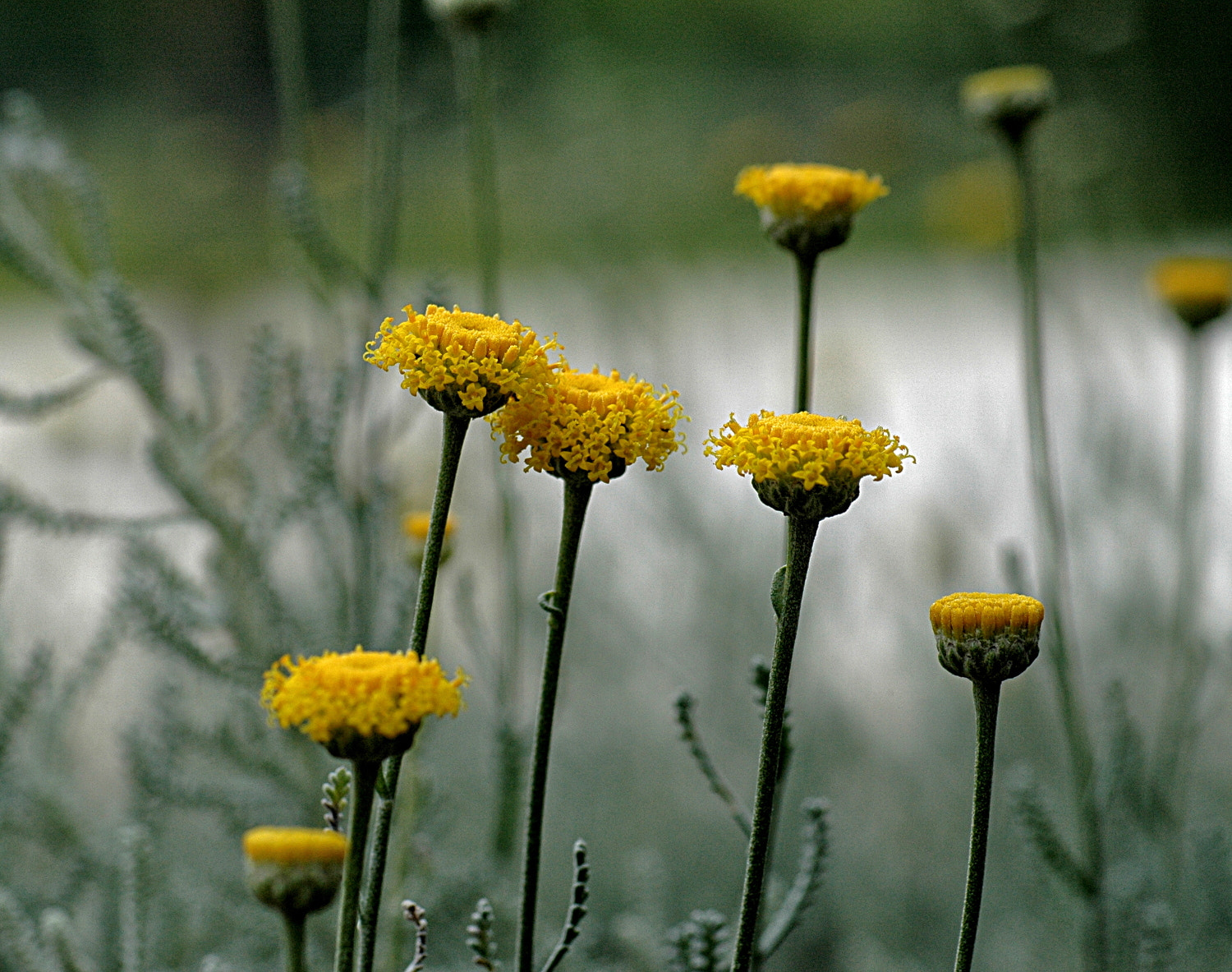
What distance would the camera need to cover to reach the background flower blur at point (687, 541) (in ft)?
2.65

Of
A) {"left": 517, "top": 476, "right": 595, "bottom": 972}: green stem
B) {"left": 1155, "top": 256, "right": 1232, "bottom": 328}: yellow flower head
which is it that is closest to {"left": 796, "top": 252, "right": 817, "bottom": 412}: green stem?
{"left": 517, "top": 476, "right": 595, "bottom": 972}: green stem

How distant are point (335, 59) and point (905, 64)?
1.32m

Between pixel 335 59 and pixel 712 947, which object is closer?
pixel 712 947

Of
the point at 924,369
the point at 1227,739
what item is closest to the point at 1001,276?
the point at 924,369

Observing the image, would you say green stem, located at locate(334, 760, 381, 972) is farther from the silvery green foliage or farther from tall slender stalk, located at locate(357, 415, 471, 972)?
the silvery green foliage

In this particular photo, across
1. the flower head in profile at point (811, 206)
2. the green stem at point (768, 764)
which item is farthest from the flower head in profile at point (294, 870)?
the flower head in profile at point (811, 206)

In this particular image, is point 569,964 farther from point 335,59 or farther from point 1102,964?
point 335,59

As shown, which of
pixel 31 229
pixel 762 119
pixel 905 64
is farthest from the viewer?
pixel 905 64

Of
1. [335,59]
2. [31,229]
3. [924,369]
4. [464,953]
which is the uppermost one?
[335,59]

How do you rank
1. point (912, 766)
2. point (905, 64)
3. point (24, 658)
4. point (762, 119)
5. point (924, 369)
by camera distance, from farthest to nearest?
point (905, 64), point (924, 369), point (762, 119), point (912, 766), point (24, 658)

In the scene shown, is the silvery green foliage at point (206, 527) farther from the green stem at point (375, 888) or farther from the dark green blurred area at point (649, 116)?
the green stem at point (375, 888)

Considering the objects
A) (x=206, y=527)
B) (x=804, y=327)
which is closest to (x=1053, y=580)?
(x=804, y=327)

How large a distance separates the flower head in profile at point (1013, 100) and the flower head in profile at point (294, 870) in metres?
0.49

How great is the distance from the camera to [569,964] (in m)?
0.67
